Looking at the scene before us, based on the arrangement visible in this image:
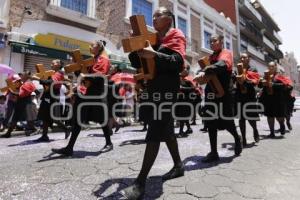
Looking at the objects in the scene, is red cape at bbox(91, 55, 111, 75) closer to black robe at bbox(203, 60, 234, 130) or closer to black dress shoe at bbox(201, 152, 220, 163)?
black robe at bbox(203, 60, 234, 130)

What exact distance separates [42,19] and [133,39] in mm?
11073

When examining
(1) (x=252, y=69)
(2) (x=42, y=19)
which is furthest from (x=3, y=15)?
(1) (x=252, y=69)

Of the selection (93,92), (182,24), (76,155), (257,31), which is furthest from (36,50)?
(257,31)

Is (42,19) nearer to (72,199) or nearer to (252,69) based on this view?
(252,69)

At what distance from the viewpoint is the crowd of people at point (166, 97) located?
2.92 meters

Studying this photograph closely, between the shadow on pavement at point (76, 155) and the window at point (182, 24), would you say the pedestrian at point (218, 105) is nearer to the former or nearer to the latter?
the shadow on pavement at point (76, 155)

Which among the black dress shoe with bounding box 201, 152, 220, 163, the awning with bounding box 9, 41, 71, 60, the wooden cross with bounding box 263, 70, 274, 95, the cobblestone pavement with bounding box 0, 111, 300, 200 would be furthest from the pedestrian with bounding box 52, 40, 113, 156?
the awning with bounding box 9, 41, 71, 60

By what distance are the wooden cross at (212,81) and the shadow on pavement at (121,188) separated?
4.77ft

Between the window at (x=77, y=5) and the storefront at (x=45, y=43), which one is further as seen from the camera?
A: the window at (x=77, y=5)

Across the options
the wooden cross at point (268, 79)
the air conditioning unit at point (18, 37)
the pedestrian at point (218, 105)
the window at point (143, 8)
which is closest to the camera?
the pedestrian at point (218, 105)

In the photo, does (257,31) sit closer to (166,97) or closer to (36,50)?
(36,50)

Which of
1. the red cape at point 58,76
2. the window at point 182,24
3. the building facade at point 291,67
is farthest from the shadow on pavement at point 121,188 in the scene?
the building facade at point 291,67

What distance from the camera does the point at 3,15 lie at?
10898mm

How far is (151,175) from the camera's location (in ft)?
11.2
